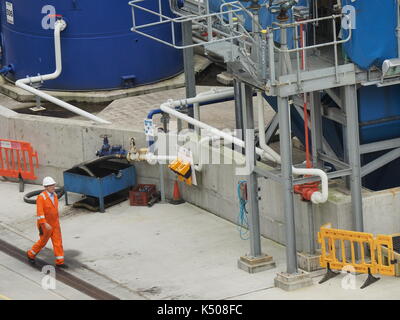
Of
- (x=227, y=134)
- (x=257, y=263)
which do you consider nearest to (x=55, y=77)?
(x=227, y=134)

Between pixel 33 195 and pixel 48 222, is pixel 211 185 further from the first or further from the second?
pixel 33 195

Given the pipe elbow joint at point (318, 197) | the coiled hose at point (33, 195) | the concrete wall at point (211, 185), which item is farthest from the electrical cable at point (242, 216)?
the coiled hose at point (33, 195)

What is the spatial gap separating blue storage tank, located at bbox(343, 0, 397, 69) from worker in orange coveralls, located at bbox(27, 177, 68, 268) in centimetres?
501

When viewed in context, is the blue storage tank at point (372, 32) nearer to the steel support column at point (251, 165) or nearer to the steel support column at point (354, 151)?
the steel support column at point (354, 151)

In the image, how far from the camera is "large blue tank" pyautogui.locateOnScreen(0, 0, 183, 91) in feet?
81.8

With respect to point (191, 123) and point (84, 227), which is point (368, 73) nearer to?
point (191, 123)

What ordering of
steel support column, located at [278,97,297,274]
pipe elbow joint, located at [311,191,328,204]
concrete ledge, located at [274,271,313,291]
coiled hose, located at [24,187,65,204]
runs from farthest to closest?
coiled hose, located at [24,187,65,204] → pipe elbow joint, located at [311,191,328,204] → concrete ledge, located at [274,271,313,291] → steel support column, located at [278,97,297,274]

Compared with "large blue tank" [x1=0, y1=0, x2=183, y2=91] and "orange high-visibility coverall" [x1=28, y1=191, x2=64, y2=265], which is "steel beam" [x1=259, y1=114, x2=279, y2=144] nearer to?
"orange high-visibility coverall" [x1=28, y1=191, x2=64, y2=265]

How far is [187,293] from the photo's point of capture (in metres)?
18.1

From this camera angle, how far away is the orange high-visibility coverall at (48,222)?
62.2 feet

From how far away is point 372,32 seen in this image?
17.7 m

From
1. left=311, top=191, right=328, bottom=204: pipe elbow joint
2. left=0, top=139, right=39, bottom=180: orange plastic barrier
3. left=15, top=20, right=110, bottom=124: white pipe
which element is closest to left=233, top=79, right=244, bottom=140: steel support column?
left=15, top=20, right=110, bottom=124: white pipe

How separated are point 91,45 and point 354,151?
340 inches

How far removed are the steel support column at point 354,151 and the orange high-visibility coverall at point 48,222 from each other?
4.50 metres
